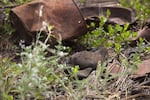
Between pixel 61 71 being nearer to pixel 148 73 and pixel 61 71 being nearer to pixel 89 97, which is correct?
pixel 89 97

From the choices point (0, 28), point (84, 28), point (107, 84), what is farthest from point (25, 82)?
point (0, 28)

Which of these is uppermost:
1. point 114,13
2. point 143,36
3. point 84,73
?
point 114,13

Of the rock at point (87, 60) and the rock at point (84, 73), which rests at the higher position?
the rock at point (87, 60)

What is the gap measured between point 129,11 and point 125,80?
1.19 m

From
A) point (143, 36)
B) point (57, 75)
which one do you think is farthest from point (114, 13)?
point (57, 75)

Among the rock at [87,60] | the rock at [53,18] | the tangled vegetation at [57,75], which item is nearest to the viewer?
the tangled vegetation at [57,75]

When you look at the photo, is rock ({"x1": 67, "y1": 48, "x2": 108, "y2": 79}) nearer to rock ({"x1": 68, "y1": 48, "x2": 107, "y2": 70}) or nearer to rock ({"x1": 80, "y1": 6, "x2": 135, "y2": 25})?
rock ({"x1": 68, "y1": 48, "x2": 107, "y2": 70})

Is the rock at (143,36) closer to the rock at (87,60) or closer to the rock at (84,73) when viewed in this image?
the rock at (87,60)

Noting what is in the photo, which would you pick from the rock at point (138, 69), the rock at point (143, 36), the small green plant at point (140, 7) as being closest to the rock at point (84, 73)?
the rock at point (138, 69)

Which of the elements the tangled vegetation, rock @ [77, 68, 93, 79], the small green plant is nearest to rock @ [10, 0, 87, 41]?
the tangled vegetation

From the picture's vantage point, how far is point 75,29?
2.64 m

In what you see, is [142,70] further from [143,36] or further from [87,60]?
[143,36]

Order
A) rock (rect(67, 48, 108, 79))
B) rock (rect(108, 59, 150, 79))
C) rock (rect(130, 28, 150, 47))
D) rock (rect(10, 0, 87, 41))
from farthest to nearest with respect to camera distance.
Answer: rock (rect(130, 28, 150, 47)) < rock (rect(10, 0, 87, 41)) < rock (rect(67, 48, 108, 79)) < rock (rect(108, 59, 150, 79))

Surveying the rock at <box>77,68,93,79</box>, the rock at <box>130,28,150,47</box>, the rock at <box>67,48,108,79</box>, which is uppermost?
the rock at <box>130,28,150,47</box>
